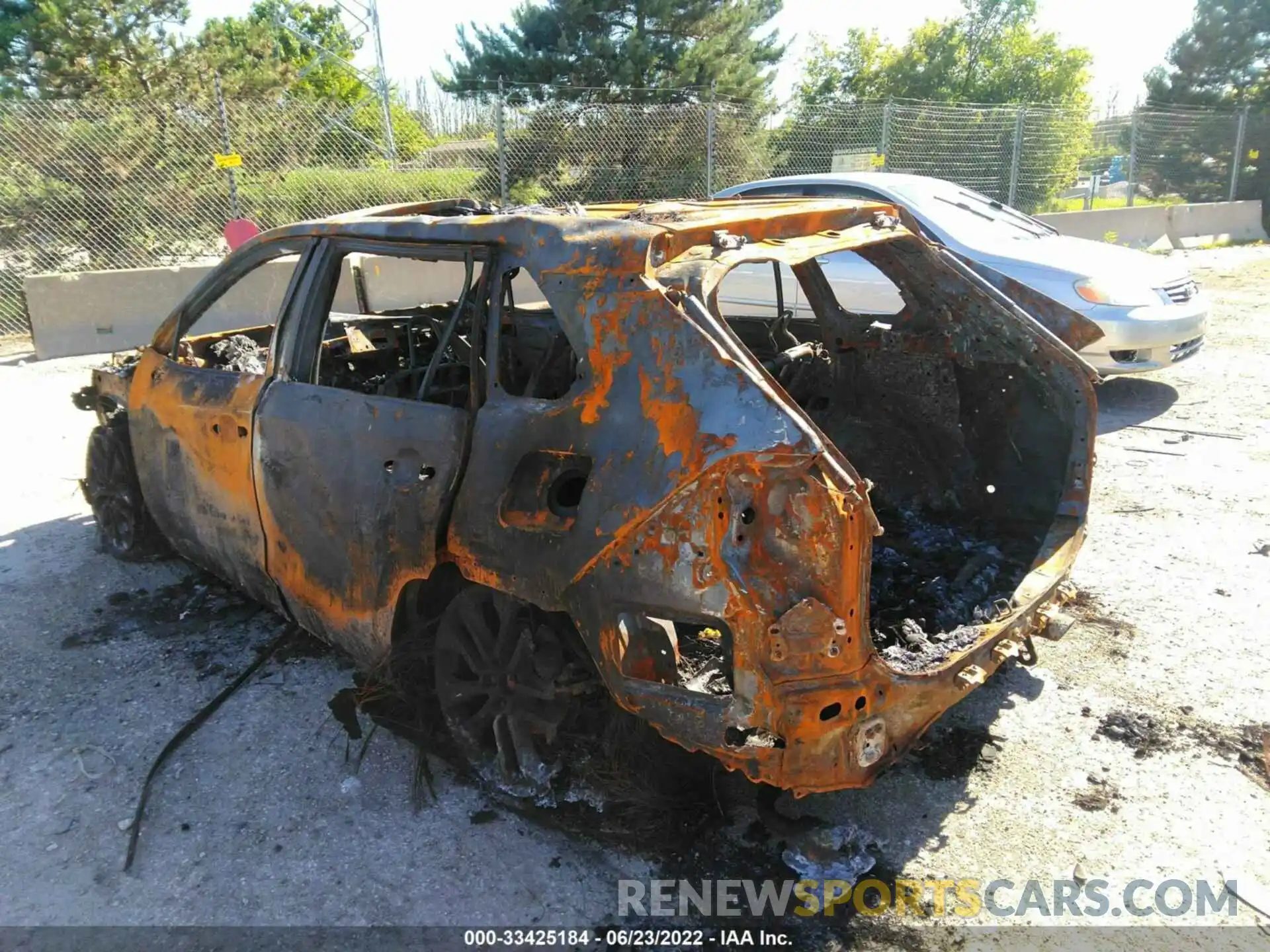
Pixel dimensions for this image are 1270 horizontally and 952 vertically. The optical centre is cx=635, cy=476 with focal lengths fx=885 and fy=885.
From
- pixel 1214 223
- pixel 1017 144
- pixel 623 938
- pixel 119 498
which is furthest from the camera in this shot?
pixel 1214 223

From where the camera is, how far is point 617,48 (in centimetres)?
1927

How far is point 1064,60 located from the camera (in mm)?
29359

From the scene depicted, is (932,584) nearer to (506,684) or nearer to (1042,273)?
(506,684)

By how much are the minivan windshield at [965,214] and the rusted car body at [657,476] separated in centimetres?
315

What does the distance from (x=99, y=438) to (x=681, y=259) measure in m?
3.64

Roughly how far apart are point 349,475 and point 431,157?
511 inches

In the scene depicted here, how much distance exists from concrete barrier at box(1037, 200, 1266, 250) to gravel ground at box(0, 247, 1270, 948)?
42.1ft

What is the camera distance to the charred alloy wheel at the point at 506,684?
2740mm

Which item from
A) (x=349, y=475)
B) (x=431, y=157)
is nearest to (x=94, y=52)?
(x=431, y=157)

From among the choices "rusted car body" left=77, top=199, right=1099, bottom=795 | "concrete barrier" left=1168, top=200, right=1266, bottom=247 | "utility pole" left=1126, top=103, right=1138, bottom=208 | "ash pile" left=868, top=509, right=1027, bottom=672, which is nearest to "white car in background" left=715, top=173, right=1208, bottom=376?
"rusted car body" left=77, top=199, right=1099, bottom=795

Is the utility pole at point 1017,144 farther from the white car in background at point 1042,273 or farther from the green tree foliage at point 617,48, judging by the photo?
the white car in background at point 1042,273

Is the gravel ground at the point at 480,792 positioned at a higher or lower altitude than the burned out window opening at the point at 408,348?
lower

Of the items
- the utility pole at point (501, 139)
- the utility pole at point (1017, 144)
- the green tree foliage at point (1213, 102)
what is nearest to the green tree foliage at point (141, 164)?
the utility pole at point (501, 139)

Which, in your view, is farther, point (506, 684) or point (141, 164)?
point (141, 164)
